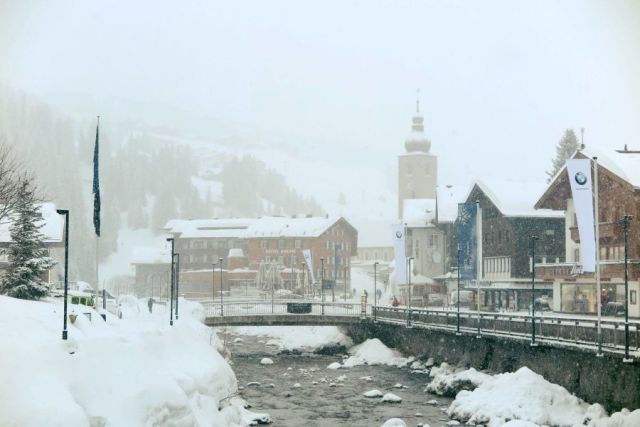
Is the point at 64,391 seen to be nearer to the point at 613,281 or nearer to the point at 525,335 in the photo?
the point at 525,335

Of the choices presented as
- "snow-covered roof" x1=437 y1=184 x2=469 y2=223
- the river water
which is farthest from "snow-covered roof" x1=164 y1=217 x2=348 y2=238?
the river water

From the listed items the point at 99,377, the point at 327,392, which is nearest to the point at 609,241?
the point at 327,392

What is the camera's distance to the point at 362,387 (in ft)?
169

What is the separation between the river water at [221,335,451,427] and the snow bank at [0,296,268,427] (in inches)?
201

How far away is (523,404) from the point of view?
125 ft

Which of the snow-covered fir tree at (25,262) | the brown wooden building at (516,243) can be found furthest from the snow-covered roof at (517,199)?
the snow-covered fir tree at (25,262)

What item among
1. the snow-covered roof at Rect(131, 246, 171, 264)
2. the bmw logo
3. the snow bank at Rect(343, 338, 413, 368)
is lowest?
the snow bank at Rect(343, 338, 413, 368)

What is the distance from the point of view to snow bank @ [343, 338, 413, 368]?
6306 centimetres

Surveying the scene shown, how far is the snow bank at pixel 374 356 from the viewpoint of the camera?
63062 millimetres

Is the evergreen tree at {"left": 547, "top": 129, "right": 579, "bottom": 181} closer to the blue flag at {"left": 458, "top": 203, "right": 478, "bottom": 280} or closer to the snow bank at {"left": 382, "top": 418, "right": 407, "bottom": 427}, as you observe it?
the blue flag at {"left": 458, "top": 203, "right": 478, "bottom": 280}

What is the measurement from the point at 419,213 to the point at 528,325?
2716 inches

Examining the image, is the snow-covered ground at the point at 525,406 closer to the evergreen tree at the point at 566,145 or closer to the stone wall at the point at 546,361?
the stone wall at the point at 546,361

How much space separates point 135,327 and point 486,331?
20.8 metres

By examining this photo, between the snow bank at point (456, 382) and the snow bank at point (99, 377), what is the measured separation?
520 inches
